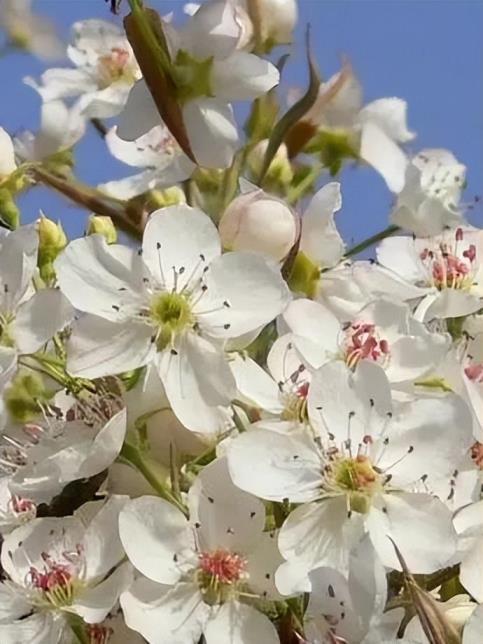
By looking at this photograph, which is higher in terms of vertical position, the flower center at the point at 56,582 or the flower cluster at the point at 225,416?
the flower cluster at the point at 225,416

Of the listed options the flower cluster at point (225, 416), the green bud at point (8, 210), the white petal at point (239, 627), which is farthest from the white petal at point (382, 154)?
the white petal at point (239, 627)

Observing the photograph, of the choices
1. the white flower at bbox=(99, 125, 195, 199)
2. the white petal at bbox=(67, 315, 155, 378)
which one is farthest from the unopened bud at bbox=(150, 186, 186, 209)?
the white petal at bbox=(67, 315, 155, 378)

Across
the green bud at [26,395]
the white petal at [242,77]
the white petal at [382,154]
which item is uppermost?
the white petal at [242,77]

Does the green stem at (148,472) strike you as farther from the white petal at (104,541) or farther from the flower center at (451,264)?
the flower center at (451,264)

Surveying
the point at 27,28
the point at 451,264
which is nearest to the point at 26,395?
the point at 451,264

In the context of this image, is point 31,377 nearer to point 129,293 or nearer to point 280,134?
point 129,293
